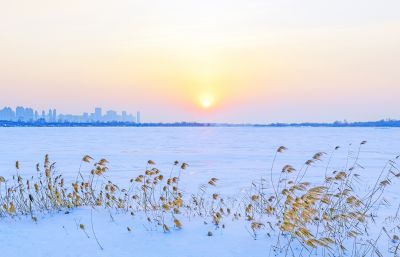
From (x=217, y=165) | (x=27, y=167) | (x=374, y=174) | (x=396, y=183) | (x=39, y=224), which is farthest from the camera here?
(x=217, y=165)

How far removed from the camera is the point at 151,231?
6758 millimetres

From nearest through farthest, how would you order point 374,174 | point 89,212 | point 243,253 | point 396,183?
point 243,253, point 89,212, point 396,183, point 374,174

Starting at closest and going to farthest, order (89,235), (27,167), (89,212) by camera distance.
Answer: (89,235), (89,212), (27,167)

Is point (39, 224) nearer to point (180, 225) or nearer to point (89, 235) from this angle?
point (89, 235)

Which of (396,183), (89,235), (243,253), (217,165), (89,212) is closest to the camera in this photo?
(243,253)

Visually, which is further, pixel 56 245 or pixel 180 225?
pixel 180 225

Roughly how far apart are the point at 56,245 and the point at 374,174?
18.2 metres

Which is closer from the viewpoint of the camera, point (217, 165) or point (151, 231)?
point (151, 231)

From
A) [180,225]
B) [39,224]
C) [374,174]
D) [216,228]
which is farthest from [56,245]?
[374,174]

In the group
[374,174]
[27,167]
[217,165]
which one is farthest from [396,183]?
[27,167]

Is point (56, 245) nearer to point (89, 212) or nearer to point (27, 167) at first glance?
point (89, 212)

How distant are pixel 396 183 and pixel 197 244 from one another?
43.4 ft

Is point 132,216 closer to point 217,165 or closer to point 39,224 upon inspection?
point 39,224

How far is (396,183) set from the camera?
17078 mm
